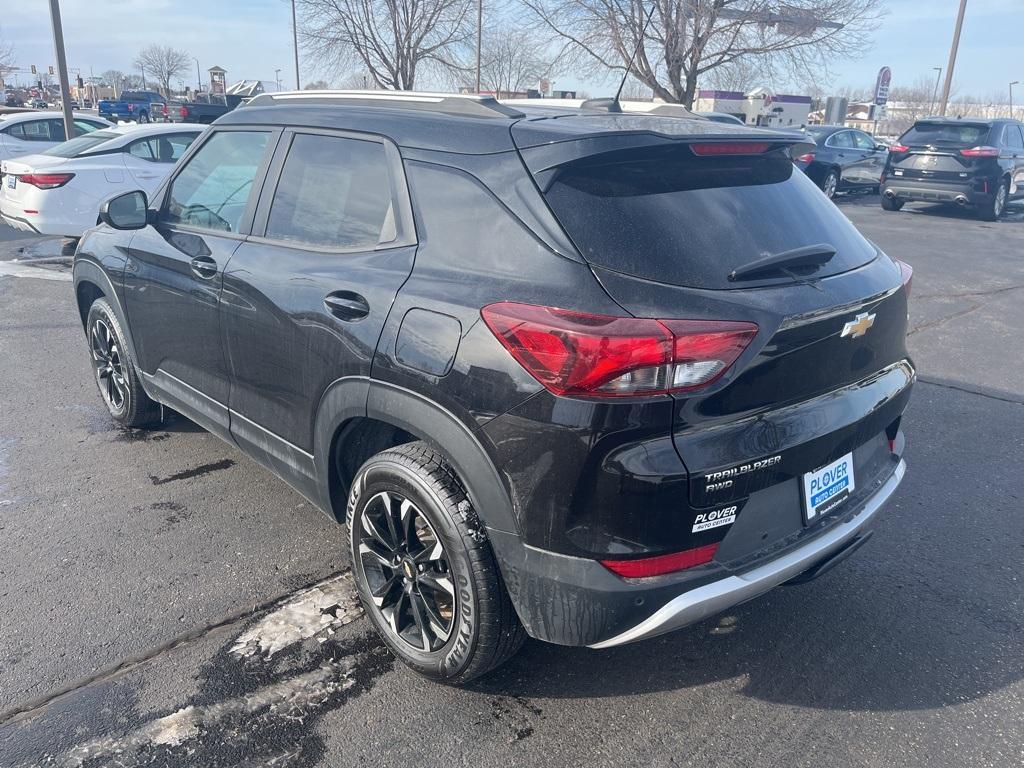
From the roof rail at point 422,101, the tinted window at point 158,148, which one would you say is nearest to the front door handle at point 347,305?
the roof rail at point 422,101

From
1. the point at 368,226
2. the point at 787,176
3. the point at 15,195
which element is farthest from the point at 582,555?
the point at 15,195

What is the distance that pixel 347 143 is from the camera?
3.01 m

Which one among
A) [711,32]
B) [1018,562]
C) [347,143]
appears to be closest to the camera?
[347,143]

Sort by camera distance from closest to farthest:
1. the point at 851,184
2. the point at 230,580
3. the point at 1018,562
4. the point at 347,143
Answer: the point at 347,143 < the point at 230,580 < the point at 1018,562 < the point at 851,184

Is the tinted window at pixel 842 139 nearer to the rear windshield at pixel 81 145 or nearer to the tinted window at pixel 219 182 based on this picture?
the rear windshield at pixel 81 145

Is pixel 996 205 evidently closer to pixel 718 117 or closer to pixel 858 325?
pixel 718 117

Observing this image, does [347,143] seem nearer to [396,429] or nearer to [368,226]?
[368,226]

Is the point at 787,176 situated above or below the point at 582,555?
above

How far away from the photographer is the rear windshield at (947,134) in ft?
47.9

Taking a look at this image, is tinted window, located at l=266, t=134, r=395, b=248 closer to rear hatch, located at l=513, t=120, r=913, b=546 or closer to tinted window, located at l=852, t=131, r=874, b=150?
rear hatch, located at l=513, t=120, r=913, b=546

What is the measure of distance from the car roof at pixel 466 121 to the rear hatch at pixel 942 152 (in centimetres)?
1402

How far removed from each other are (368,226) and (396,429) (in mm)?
711

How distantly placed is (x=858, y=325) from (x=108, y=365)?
4.13 m

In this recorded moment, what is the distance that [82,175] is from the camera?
32.0ft
